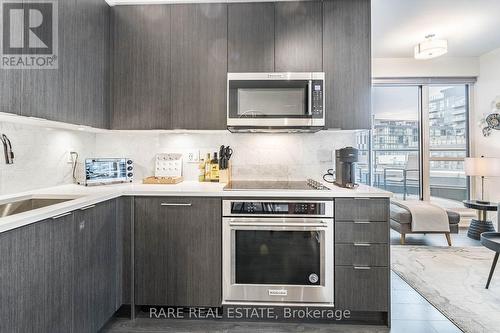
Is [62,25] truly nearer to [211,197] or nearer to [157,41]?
[157,41]

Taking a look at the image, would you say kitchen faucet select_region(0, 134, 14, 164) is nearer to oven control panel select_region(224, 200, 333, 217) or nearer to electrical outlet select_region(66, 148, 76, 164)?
electrical outlet select_region(66, 148, 76, 164)

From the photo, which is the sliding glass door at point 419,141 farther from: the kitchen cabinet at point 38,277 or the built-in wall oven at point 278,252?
the kitchen cabinet at point 38,277

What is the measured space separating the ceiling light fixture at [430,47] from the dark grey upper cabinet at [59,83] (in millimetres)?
3789

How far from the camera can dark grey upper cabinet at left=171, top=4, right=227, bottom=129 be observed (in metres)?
2.41

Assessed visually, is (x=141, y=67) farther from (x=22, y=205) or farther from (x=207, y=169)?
(x=22, y=205)

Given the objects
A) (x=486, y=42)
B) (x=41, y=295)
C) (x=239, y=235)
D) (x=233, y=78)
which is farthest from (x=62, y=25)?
(x=486, y=42)

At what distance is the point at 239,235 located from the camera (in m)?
2.05

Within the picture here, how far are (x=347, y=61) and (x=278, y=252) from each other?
1613 mm

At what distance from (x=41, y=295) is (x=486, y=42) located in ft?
18.1

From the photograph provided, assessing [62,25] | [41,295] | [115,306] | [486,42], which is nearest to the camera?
[41,295]

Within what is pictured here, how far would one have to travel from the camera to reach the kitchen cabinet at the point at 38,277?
115cm

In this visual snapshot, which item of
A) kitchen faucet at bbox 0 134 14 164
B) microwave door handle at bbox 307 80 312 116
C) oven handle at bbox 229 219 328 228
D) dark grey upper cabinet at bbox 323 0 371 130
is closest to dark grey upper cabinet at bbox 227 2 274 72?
microwave door handle at bbox 307 80 312 116

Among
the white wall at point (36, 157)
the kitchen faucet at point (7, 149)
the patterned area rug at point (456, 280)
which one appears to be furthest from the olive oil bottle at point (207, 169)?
the patterned area rug at point (456, 280)

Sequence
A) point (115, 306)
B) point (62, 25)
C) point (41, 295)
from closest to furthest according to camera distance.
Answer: point (41, 295) → point (62, 25) → point (115, 306)
